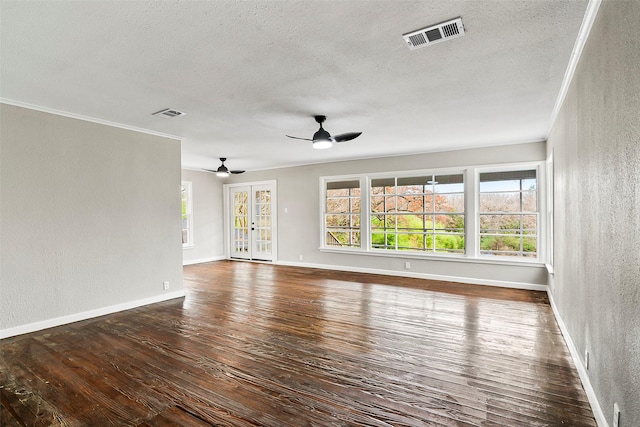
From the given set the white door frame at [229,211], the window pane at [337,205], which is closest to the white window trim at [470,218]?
the window pane at [337,205]

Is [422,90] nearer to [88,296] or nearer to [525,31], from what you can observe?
[525,31]

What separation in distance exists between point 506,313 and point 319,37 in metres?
A: 4.07

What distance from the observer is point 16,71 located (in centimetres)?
281

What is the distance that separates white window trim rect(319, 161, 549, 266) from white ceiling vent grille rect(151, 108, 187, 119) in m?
4.31

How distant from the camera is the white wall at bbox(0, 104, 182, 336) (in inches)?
141

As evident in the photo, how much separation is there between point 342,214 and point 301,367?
5156mm

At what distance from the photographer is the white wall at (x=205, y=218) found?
8.79 metres

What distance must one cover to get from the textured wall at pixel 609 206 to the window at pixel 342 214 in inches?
193

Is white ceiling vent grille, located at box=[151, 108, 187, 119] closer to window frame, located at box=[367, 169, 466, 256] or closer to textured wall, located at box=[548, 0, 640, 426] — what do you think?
textured wall, located at box=[548, 0, 640, 426]

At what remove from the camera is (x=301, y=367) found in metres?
2.82

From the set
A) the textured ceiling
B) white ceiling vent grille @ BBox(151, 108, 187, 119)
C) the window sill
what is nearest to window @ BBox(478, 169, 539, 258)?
the window sill

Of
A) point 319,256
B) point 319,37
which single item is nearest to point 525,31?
point 319,37

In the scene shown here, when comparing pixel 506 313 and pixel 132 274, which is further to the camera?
pixel 132 274

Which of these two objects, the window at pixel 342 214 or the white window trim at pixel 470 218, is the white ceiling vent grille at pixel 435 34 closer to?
the white window trim at pixel 470 218
